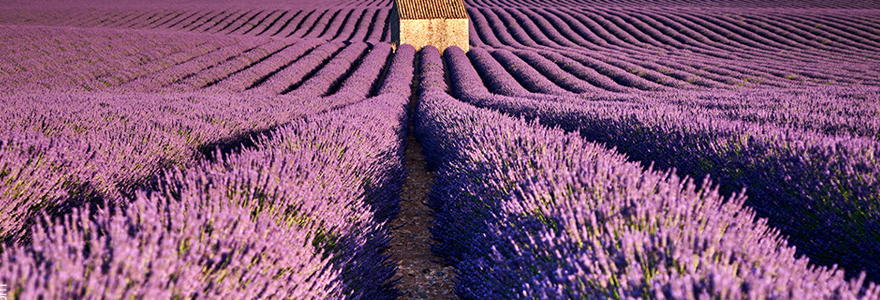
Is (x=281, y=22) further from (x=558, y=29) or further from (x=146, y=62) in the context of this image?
(x=558, y=29)

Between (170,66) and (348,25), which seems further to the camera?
(348,25)

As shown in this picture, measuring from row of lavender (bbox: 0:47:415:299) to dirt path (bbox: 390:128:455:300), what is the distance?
327mm

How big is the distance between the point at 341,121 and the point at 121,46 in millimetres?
18290

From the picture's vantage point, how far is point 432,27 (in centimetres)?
2705

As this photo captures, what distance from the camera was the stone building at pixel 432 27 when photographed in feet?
87.8

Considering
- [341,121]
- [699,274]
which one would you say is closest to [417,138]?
[341,121]

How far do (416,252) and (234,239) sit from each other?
2.29 meters

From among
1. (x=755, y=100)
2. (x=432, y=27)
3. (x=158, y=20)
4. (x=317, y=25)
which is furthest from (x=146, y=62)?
(x=158, y=20)

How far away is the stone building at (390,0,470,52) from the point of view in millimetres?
26766

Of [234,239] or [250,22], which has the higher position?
[234,239]

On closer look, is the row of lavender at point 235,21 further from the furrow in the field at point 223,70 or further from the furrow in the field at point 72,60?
the furrow in the field at point 72,60

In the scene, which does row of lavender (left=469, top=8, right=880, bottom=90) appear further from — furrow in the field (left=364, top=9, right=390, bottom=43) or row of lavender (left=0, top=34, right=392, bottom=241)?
row of lavender (left=0, top=34, right=392, bottom=241)

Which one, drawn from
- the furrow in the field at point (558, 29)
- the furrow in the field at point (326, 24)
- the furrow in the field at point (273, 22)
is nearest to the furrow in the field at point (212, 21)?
the furrow in the field at point (273, 22)

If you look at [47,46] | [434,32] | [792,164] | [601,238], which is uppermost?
[601,238]
